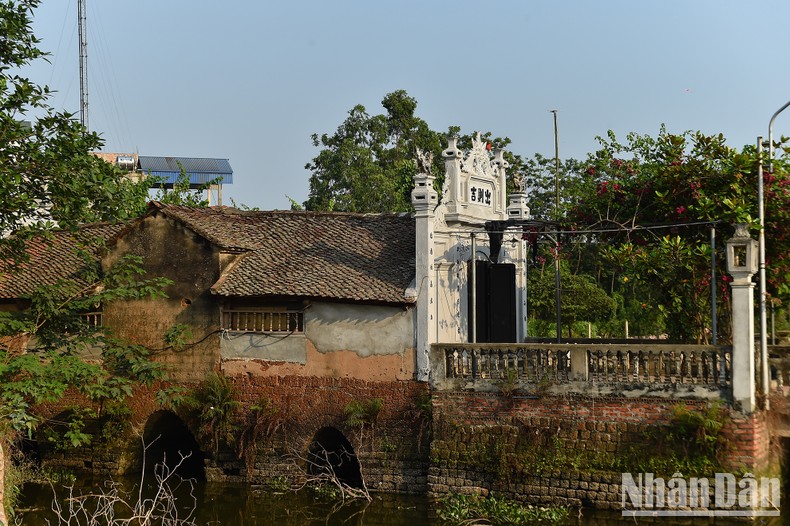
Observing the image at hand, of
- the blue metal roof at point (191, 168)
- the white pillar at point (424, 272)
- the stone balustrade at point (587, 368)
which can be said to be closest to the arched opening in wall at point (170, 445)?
the white pillar at point (424, 272)

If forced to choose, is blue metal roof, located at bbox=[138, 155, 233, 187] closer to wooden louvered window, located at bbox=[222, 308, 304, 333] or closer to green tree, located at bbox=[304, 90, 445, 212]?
green tree, located at bbox=[304, 90, 445, 212]

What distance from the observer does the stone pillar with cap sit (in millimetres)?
16391

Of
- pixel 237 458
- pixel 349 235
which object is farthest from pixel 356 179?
pixel 237 458

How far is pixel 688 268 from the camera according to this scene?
18.0 metres

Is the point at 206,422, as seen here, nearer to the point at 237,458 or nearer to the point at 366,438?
the point at 237,458

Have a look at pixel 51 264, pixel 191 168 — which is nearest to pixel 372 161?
pixel 51 264

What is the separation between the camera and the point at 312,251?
67.9 ft

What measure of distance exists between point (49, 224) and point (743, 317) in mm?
13599

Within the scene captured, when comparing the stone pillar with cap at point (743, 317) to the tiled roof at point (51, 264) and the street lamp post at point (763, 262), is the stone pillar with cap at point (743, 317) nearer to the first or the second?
the street lamp post at point (763, 262)

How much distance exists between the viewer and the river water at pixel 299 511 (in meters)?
16.7

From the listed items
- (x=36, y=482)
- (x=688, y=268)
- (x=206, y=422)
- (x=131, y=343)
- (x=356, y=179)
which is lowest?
(x=36, y=482)

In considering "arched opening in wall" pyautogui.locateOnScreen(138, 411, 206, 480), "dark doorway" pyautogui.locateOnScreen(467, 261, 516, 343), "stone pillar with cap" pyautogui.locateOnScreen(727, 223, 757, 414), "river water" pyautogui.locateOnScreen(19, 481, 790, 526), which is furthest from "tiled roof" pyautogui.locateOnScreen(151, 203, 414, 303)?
"stone pillar with cap" pyautogui.locateOnScreen(727, 223, 757, 414)

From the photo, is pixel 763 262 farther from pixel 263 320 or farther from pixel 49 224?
pixel 49 224

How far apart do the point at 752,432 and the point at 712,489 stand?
116 centimetres
